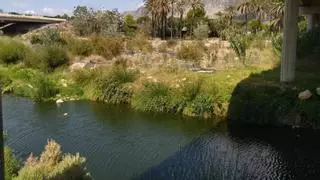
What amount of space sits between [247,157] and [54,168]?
6.68 metres

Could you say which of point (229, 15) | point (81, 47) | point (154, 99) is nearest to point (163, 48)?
point (81, 47)

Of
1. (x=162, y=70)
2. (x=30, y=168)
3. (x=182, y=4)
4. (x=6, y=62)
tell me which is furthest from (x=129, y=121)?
(x=182, y=4)

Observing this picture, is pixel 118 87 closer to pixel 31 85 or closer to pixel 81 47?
pixel 31 85

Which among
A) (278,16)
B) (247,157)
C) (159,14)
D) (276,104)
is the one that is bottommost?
(247,157)

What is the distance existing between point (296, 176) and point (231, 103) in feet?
20.4

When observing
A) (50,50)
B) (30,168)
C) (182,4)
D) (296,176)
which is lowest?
(296,176)

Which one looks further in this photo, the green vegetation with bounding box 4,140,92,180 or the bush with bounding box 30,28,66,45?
the bush with bounding box 30,28,66,45

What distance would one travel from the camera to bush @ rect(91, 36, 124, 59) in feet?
98.5

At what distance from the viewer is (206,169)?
523 inches

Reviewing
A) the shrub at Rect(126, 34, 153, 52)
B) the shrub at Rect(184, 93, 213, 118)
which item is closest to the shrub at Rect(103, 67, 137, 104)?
the shrub at Rect(184, 93, 213, 118)

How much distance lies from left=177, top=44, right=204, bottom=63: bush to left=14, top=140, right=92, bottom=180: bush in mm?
18813

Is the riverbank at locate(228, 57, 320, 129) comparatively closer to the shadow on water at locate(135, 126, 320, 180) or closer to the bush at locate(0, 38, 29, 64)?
the shadow on water at locate(135, 126, 320, 180)

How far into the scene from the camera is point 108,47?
3027cm

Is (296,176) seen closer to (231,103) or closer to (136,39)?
(231,103)
